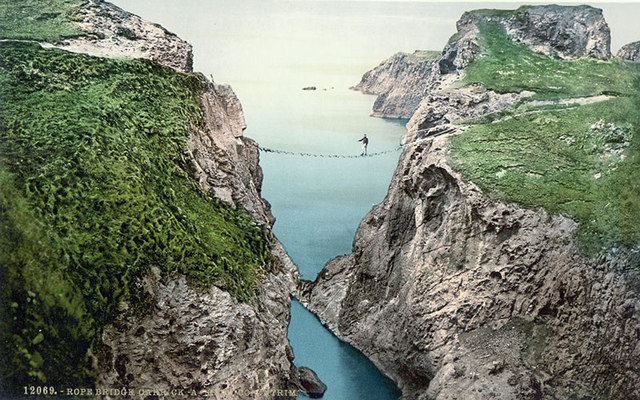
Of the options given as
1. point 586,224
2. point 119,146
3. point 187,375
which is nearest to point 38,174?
point 119,146

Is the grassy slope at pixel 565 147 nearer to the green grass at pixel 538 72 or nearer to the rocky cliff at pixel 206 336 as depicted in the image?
the green grass at pixel 538 72

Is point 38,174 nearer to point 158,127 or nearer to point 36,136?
point 36,136

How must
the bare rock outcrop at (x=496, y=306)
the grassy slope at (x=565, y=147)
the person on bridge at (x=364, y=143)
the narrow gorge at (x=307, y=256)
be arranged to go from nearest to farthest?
the narrow gorge at (x=307, y=256) < the bare rock outcrop at (x=496, y=306) < the grassy slope at (x=565, y=147) < the person on bridge at (x=364, y=143)

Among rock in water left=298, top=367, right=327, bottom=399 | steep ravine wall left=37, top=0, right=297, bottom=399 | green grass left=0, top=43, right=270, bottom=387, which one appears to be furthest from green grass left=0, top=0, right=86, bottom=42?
rock in water left=298, top=367, right=327, bottom=399

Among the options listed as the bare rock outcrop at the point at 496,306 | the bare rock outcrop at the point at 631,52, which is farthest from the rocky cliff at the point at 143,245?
the bare rock outcrop at the point at 631,52

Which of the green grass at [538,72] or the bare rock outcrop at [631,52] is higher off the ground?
the bare rock outcrop at [631,52]

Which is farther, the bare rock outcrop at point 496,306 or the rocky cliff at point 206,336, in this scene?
the bare rock outcrop at point 496,306
